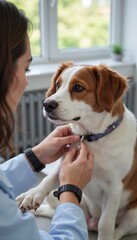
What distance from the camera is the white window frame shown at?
261cm

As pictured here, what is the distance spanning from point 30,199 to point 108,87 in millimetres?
509

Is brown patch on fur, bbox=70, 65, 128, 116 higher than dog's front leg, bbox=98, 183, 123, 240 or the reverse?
higher

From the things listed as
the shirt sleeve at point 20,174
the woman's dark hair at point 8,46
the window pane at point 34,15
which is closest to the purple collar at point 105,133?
the shirt sleeve at point 20,174

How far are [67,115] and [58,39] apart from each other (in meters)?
1.62

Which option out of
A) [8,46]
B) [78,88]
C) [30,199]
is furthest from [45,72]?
[8,46]

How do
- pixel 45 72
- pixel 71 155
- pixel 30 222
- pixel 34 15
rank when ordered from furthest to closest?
pixel 34 15 < pixel 45 72 < pixel 71 155 < pixel 30 222

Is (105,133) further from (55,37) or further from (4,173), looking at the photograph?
(55,37)

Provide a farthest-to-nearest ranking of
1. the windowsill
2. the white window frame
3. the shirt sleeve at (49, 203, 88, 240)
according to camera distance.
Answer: the white window frame → the windowsill → the shirt sleeve at (49, 203, 88, 240)

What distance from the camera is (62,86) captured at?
52.1 inches

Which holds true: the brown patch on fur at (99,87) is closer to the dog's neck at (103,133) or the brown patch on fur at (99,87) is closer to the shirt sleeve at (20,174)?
the dog's neck at (103,133)

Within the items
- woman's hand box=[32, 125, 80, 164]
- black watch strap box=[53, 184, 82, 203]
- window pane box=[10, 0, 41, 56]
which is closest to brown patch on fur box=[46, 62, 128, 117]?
woman's hand box=[32, 125, 80, 164]

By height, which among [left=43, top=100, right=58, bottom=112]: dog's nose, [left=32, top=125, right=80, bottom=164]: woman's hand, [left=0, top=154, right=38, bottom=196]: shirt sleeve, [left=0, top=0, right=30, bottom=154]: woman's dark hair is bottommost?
[left=0, top=154, right=38, bottom=196]: shirt sleeve

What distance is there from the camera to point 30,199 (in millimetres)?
1321

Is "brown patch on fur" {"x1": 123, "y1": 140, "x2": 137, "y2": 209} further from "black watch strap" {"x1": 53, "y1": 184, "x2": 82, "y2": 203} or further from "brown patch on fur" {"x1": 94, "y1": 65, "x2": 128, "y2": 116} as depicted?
"black watch strap" {"x1": 53, "y1": 184, "x2": 82, "y2": 203}
